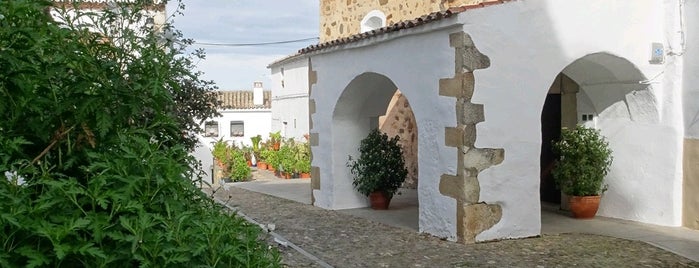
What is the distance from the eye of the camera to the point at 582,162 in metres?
8.31

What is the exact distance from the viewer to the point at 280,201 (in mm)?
11586

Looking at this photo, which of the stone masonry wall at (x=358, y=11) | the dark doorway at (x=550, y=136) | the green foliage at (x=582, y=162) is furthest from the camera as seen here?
the stone masonry wall at (x=358, y=11)

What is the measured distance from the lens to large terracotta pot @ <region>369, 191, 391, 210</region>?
991 centimetres

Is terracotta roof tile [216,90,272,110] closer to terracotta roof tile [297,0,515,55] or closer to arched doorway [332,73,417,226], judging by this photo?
arched doorway [332,73,417,226]

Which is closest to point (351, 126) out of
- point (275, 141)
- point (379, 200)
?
point (379, 200)

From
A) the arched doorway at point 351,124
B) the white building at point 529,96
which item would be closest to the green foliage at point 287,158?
the arched doorway at point 351,124

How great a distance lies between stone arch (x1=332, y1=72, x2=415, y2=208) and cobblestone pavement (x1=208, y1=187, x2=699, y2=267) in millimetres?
1506

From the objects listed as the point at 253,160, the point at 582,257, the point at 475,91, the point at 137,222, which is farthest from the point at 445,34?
the point at 253,160

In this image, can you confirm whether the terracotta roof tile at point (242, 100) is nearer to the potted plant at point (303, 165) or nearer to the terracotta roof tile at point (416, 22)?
the potted plant at point (303, 165)

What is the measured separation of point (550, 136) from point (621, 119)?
56.9 inches

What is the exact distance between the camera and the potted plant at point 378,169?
9703 millimetres

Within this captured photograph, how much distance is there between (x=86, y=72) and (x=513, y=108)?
515 centimetres

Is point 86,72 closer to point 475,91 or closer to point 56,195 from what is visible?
point 56,195

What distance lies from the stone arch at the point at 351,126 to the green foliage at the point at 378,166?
0.63 feet
